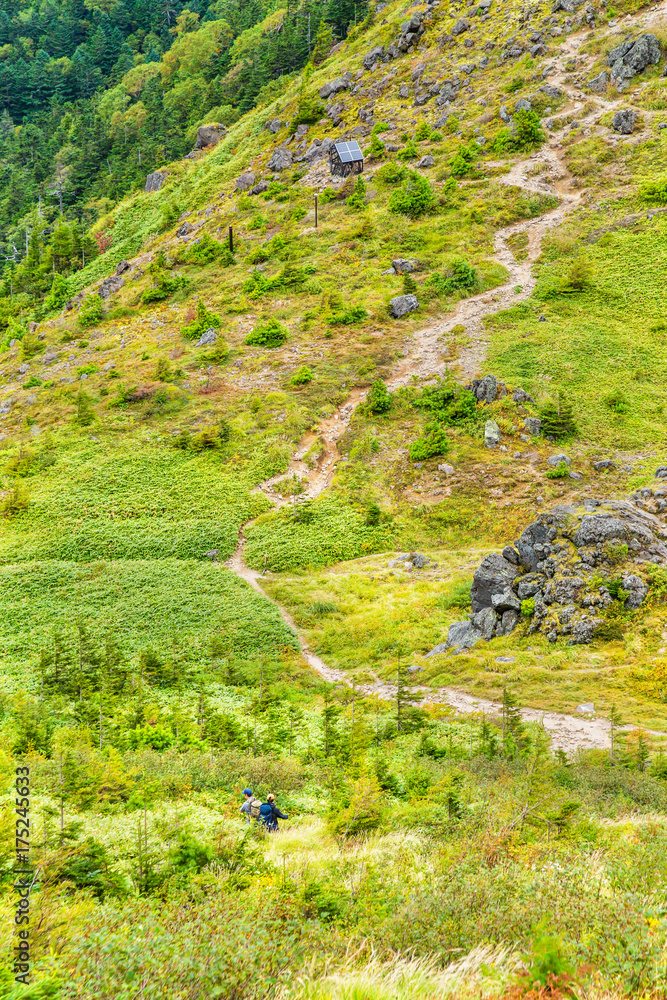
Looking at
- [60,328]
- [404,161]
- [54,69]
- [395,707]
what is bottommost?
[395,707]

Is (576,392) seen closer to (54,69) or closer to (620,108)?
(620,108)

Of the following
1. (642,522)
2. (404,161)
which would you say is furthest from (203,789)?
(404,161)

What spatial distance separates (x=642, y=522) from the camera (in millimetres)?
22312

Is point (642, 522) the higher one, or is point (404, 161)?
point (404, 161)

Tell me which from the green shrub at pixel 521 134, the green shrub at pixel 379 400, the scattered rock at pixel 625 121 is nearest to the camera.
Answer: the green shrub at pixel 379 400

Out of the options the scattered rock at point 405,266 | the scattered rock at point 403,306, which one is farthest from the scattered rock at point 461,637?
the scattered rock at point 405,266

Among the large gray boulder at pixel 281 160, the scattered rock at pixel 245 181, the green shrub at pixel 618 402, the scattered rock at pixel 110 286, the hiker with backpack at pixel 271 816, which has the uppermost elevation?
the large gray boulder at pixel 281 160

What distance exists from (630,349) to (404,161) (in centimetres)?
3716

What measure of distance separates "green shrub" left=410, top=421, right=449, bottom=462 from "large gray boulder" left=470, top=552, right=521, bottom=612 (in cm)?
1195

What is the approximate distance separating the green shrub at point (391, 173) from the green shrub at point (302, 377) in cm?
3113

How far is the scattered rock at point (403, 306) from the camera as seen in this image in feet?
152

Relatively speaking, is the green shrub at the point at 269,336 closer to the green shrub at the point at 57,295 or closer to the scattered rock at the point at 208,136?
the green shrub at the point at 57,295

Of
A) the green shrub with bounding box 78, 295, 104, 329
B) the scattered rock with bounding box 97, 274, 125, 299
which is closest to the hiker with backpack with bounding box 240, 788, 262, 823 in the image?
the green shrub with bounding box 78, 295, 104, 329

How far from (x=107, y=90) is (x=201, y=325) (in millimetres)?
109807
